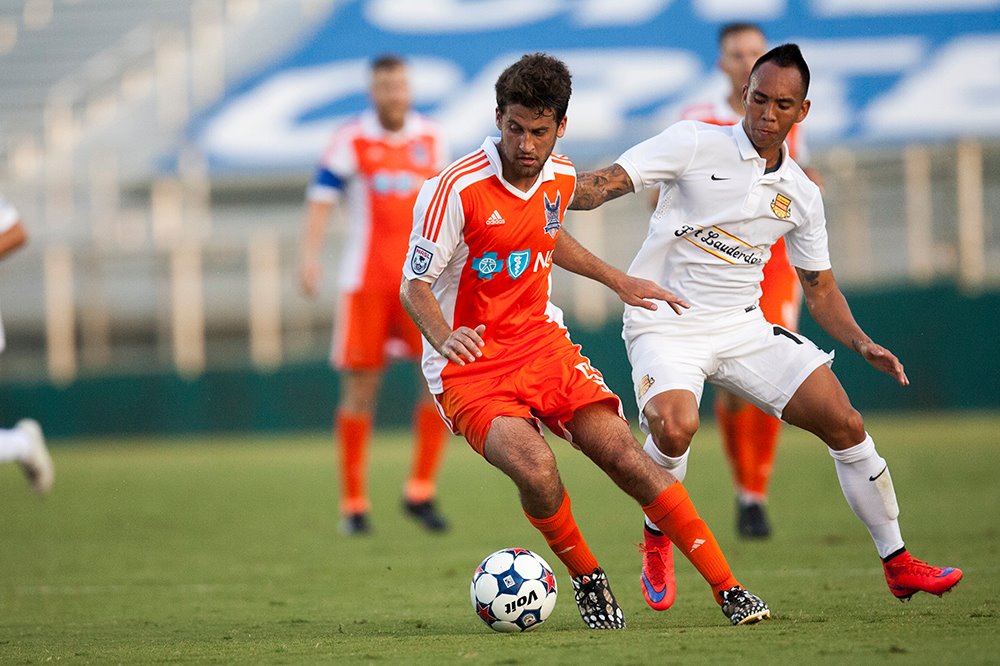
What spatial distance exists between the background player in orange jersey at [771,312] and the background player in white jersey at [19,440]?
3662mm

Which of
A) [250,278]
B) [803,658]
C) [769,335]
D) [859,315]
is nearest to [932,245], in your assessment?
[859,315]

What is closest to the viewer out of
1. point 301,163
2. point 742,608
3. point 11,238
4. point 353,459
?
point 742,608

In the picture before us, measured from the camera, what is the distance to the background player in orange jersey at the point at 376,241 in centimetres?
964

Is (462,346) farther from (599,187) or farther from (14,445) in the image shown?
(14,445)

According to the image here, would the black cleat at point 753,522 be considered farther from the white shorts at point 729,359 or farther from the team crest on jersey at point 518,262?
the team crest on jersey at point 518,262

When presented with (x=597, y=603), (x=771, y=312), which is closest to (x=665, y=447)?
(x=597, y=603)

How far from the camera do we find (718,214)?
5.91 meters

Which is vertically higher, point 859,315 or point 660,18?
point 660,18

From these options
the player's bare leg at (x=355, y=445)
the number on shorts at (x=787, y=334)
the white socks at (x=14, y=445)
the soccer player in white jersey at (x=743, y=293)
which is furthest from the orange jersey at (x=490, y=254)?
the player's bare leg at (x=355, y=445)

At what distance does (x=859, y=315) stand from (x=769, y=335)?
10546 mm

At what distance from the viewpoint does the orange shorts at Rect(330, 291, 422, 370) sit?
31.6ft

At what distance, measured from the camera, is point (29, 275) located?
1928 cm

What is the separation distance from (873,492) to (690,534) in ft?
2.96

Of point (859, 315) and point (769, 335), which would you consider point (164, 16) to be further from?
point (769, 335)
